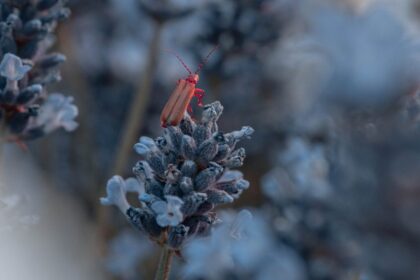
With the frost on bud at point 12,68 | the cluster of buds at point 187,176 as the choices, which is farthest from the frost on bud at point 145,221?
the frost on bud at point 12,68

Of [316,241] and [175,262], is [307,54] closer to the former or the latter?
[175,262]

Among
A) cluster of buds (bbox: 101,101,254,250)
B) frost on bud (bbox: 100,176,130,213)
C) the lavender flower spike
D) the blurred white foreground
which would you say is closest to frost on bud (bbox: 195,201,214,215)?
cluster of buds (bbox: 101,101,254,250)

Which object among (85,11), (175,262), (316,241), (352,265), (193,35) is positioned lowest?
(352,265)

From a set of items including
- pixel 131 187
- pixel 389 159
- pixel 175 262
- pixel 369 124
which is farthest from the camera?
pixel 175 262

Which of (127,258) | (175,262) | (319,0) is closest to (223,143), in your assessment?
(175,262)

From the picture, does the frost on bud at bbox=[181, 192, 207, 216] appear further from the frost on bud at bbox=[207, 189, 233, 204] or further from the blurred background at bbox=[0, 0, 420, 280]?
the blurred background at bbox=[0, 0, 420, 280]

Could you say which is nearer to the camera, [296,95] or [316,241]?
[316,241]
